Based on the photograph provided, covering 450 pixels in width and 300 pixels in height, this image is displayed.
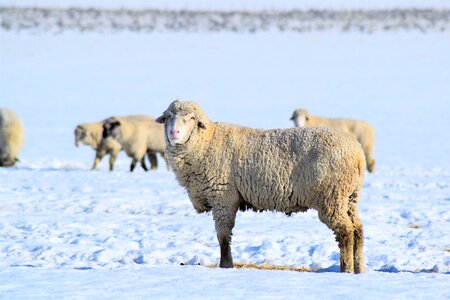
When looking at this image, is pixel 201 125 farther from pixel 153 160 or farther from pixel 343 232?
pixel 153 160

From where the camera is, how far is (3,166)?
20.2 metres

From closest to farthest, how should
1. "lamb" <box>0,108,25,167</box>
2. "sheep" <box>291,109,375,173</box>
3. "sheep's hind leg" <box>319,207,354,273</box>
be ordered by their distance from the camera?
"sheep's hind leg" <box>319,207,354,273</box>, "sheep" <box>291,109,375,173</box>, "lamb" <box>0,108,25,167</box>

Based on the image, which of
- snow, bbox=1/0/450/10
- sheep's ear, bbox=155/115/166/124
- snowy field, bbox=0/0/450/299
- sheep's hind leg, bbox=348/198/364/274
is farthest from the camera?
snow, bbox=1/0/450/10

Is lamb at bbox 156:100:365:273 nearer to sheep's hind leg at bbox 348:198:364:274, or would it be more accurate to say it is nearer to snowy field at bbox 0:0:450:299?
sheep's hind leg at bbox 348:198:364:274

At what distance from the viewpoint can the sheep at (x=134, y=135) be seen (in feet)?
64.5

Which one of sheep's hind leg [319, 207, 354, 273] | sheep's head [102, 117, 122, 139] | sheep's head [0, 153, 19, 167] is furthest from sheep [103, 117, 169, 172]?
sheep's hind leg [319, 207, 354, 273]

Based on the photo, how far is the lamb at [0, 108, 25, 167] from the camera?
20.3 meters

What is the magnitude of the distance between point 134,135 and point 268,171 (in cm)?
1180

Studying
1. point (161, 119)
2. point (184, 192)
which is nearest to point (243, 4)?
point (184, 192)

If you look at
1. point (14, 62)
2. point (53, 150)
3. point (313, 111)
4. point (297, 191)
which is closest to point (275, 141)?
point (297, 191)

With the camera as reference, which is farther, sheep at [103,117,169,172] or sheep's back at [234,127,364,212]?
sheep at [103,117,169,172]

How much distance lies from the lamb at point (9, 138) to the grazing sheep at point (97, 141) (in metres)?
1.47

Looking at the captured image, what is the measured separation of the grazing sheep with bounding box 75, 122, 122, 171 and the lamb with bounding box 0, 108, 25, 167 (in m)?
1.47

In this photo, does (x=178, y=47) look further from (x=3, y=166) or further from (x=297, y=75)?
(x=3, y=166)
